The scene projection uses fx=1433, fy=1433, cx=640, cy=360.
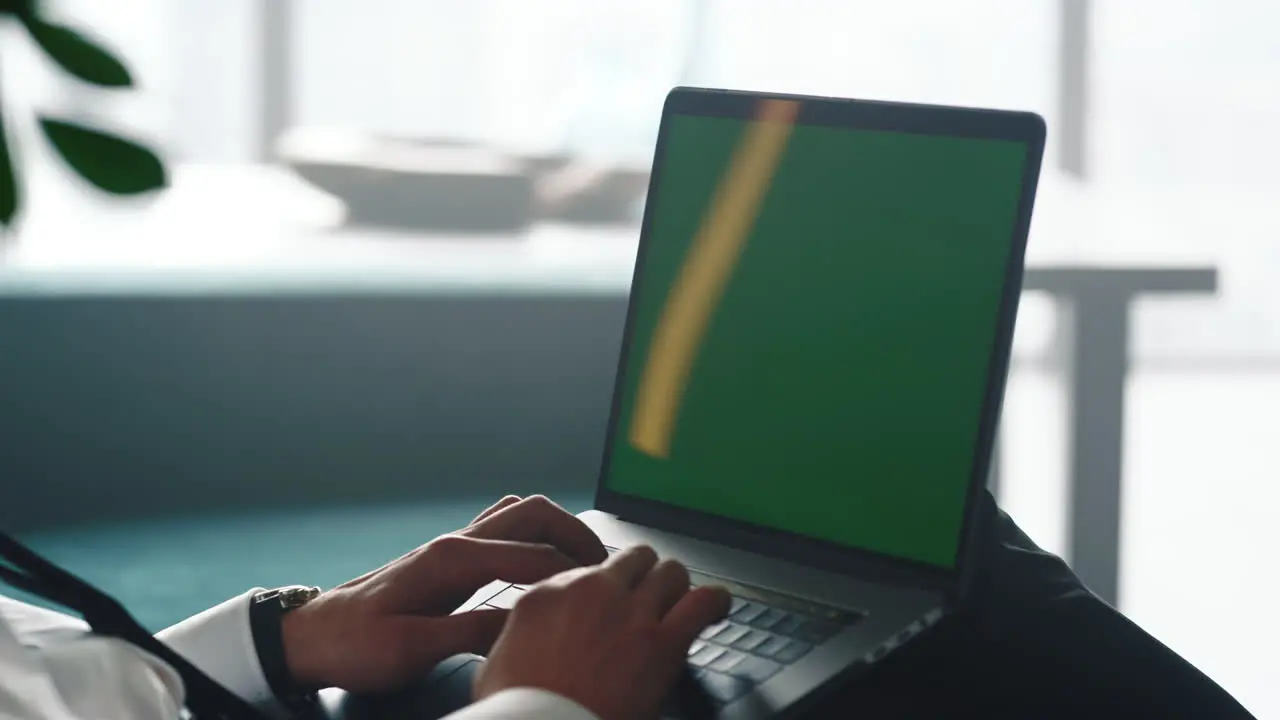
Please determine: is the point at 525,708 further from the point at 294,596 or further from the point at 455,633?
the point at 294,596

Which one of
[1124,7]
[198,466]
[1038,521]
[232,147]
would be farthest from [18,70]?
[1124,7]

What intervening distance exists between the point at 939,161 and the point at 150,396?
130cm

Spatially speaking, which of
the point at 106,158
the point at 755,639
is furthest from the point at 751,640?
the point at 106,158

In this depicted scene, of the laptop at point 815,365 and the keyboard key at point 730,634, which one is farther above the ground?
the laptop at point 815,365

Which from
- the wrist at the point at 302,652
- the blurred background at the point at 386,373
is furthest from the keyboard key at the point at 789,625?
the blurred background at the point at 386,373

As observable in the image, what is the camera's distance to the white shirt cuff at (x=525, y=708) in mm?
481

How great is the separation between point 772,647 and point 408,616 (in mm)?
160

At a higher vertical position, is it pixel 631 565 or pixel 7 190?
pixel 7 190

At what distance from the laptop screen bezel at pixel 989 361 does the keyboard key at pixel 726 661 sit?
0.11 metres

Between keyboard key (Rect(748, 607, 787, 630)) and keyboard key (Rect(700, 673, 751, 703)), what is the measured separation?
0.18ft

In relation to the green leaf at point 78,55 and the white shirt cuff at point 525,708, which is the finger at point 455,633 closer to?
the white shirt cuff at point 525,708

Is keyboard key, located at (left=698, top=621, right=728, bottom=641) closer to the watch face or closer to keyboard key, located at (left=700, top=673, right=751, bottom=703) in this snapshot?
keyboard key, located at (left=700, top=673, right=751, bottom=703)

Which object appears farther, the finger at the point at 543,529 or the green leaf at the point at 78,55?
the finger at the point at 543,529

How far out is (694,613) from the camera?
21.7 inches
